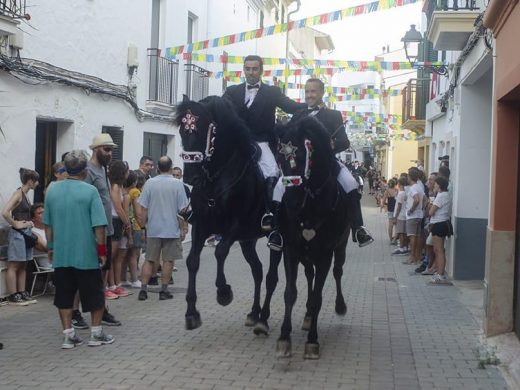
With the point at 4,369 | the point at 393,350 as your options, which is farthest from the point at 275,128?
the point at 4,369

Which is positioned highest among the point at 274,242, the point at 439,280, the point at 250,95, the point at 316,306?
the point at 250,95

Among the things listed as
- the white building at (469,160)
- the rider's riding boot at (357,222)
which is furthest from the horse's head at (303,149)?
the white building at (469,160)

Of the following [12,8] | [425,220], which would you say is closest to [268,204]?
[12,8]

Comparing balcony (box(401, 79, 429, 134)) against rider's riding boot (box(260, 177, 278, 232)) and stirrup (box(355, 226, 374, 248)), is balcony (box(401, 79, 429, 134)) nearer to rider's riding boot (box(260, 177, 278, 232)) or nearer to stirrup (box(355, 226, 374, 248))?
stirrup (box(355, 226, 374, 248))

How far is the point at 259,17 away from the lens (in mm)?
30125

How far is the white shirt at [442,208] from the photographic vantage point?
11523 millimetres

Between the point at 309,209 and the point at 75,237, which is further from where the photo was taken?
the point at 75,237

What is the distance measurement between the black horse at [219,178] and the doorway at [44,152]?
5.64m

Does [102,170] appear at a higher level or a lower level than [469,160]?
lower

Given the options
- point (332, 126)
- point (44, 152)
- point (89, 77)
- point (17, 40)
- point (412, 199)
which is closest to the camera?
point (332, 126)

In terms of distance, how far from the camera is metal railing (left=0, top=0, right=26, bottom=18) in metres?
8.80

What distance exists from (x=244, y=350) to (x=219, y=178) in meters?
1.71

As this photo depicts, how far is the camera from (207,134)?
6.55 meters

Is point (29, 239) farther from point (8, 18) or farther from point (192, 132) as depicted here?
point (192, 132)
